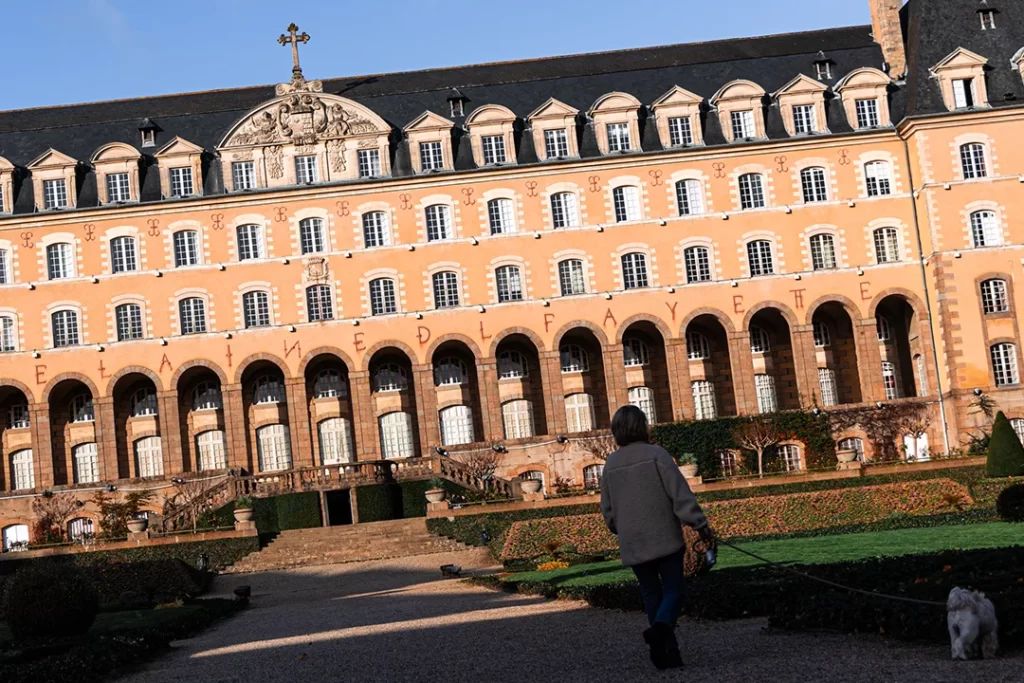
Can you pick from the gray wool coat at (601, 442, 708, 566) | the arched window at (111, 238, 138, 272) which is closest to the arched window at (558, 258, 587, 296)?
the arched window at (111, 238, 138, 272)

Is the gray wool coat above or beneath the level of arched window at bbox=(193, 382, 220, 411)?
beneath

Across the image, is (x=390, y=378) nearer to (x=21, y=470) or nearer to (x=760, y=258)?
(x=21, y=470)

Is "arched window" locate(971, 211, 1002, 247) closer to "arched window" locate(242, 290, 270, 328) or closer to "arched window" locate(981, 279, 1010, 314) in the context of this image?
"arched window" locate(981, 279, 1010, 314)

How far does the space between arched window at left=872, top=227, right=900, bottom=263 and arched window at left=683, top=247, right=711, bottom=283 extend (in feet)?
17.7

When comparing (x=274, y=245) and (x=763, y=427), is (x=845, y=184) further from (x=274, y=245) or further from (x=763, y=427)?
(x=274, y=245)

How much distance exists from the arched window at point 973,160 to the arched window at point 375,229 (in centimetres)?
1853

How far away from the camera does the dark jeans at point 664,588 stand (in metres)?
10.5

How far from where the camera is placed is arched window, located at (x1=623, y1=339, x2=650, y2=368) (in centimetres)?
4888

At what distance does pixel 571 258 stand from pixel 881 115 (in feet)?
36.7

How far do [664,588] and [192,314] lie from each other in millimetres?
38612

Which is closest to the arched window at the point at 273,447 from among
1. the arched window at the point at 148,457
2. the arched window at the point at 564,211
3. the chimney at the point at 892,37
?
the arched window at the point at 148,457

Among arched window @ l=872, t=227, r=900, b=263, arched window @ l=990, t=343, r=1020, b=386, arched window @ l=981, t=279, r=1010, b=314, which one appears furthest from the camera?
arched window @ l=872, t=227, r=900, b=263

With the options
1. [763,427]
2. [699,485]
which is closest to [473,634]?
[699,485]

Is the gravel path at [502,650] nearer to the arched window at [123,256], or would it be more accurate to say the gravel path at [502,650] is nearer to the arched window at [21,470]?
the arched window at [123,256]
